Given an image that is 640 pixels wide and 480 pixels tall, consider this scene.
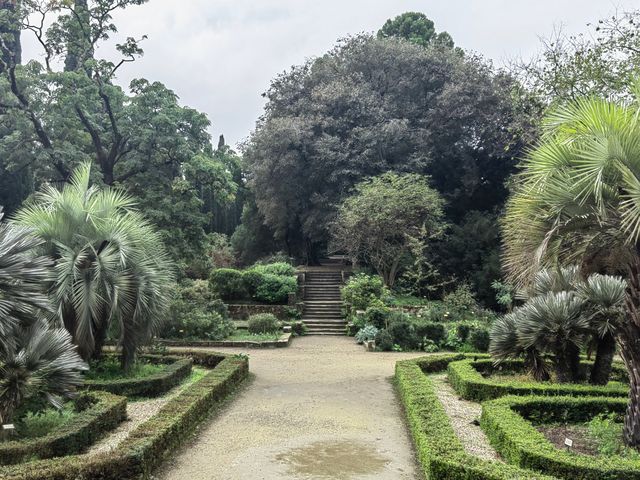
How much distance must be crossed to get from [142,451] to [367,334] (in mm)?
11782

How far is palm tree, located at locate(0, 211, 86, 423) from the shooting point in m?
5.89

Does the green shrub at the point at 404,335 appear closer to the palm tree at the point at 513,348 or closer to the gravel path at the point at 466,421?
the gravel path at the point at 466,421

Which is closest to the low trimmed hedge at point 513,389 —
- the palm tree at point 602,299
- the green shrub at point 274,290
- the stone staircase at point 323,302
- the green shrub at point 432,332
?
the palm tree at point 602,299

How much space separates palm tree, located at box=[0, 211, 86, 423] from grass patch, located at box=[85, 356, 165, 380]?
2900 millimetres

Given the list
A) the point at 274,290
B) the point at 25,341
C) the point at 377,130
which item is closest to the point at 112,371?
the point at 25,341

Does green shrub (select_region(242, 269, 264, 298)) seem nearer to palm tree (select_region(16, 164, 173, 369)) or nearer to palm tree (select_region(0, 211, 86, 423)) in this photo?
palm tree (select_region(16, 164, 173, 369))

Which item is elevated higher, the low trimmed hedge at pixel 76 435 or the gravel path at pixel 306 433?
the low trimmed hedge at pixel 76 435

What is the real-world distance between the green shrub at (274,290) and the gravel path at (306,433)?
28.9 ft

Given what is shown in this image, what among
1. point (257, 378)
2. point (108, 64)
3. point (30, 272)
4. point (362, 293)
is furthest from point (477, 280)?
point (30, 272)

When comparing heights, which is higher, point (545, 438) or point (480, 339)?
point (545, 438)

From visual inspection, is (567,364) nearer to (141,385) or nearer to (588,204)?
(588,204)

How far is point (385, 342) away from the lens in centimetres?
1536

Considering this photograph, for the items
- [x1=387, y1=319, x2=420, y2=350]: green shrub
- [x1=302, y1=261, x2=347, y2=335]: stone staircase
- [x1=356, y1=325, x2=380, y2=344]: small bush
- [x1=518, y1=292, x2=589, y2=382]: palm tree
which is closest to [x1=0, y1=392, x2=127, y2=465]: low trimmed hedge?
[x1=518, y1=292, x2=589, y2=382]: palm tree

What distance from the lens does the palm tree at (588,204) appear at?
5316 mm
